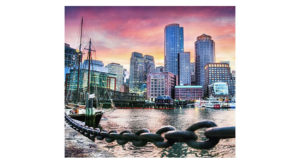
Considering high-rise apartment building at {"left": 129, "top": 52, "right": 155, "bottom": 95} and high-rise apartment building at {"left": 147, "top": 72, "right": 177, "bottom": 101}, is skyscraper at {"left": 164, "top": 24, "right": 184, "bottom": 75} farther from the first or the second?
high-rise apartment building at {"left": 129, "top": 52, "right": 155, "bottom": 95}

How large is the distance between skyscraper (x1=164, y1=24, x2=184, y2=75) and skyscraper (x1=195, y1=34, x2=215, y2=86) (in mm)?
335

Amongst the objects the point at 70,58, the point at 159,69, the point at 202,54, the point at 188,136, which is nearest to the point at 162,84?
the point at 159,69

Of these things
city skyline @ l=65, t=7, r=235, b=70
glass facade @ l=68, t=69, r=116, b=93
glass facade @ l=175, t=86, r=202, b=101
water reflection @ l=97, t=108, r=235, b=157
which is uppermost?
city skyline @ l=65, t=7, r=235, b=70

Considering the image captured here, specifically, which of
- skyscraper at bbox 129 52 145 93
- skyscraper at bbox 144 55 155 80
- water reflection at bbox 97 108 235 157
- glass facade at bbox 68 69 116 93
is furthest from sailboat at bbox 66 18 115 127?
skyscraper at bbox 144 55 155 80

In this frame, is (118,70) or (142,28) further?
(118,70)

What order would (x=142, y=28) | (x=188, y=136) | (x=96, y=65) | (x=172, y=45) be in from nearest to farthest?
(x=188, y=136) < (x=142, y=28) < (x=172, y=45) < (x=96, y=65)

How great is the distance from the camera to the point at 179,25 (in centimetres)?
380

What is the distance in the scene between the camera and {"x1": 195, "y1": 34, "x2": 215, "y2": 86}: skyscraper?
3.77 m

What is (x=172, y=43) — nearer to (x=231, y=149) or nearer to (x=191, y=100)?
(x=191, y=100)

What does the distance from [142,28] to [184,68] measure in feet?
3.76

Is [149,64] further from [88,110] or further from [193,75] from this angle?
[88,110]

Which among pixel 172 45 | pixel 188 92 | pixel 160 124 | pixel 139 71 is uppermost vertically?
pixel 172 45

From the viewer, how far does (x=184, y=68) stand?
4277 mm
